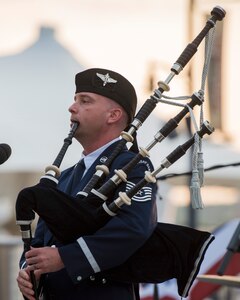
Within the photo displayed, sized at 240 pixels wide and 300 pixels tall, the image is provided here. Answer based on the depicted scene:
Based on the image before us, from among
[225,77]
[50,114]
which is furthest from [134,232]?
[225,77]

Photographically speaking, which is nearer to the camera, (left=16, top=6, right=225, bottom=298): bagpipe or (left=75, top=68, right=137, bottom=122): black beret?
(left=16, top=6, right=225, bottom=298): bagpipe

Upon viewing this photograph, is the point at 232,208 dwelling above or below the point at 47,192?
above

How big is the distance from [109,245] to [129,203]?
16 cm

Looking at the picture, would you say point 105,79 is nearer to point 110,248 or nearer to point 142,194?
point 142,194

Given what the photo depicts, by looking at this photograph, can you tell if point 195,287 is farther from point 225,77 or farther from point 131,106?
point 225,77

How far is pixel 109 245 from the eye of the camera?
390cm

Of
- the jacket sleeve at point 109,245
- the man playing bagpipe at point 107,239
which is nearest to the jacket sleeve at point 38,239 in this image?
the man playing bagpipe at point 107,239

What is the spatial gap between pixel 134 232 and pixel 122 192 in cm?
15

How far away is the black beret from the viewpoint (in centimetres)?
422

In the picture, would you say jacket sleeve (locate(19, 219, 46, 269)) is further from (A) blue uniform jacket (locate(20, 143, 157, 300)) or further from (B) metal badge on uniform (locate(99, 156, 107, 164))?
(B) metal badge on uniform (locate(99, 156, 107, 164))

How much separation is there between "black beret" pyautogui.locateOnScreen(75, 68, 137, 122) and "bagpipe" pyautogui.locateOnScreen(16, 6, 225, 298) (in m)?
0.18

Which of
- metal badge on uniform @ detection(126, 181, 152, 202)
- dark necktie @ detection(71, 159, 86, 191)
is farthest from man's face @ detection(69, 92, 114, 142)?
metal badge on uniform @ detection(126, 181, 152, 202)

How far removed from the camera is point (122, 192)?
3920 mm

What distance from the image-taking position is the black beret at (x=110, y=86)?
4.22m
